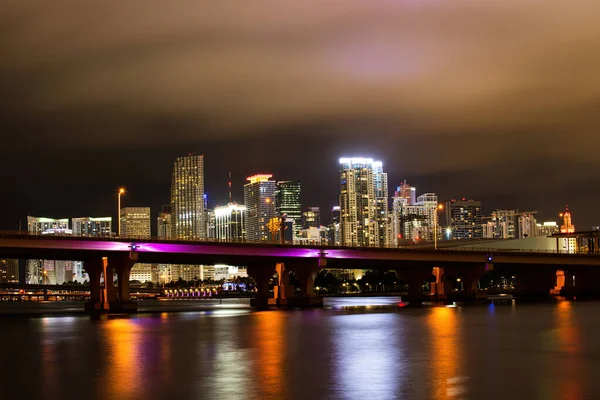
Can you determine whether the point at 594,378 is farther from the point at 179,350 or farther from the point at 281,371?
the point at 179,350

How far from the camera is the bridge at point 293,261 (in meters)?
114

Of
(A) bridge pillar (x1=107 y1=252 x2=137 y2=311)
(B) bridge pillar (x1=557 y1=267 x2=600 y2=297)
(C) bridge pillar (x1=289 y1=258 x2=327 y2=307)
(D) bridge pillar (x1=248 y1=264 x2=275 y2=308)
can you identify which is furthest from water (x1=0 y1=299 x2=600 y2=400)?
(B) bridge pillar (x1=557 y1=267 x2=600 y2=297)

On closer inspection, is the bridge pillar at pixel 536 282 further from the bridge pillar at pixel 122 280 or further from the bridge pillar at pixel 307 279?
the bridge pillar at pixel 122 280

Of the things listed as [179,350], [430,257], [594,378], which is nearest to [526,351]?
[594,378]

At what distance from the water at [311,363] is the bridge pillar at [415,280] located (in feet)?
297

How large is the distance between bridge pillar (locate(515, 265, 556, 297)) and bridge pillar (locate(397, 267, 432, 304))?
25.3 m

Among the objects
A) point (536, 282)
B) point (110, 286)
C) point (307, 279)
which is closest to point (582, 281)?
point (536, 282)

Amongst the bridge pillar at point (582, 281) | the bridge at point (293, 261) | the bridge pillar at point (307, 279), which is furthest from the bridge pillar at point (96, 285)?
the bridge pillar at point (582, 281)

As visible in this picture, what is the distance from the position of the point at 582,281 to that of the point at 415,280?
4094 cm

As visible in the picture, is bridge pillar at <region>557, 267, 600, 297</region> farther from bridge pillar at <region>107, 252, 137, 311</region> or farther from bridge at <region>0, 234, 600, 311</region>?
bridge pillar at <region>107, 252, 137, 311</region>

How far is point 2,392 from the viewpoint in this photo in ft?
112

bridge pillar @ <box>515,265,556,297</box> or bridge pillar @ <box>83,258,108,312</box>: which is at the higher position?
bridge pillar @ <box>83,258,108,312</box>

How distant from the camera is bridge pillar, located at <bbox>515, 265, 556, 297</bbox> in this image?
178 m

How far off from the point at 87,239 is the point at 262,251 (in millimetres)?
27551
